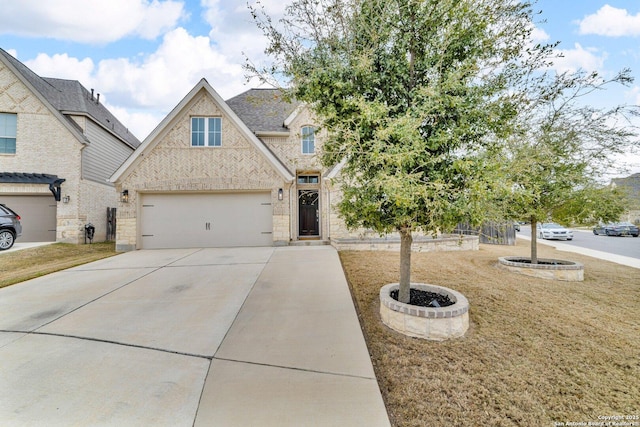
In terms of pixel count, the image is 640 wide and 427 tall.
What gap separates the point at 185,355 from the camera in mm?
2951

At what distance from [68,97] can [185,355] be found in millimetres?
16301

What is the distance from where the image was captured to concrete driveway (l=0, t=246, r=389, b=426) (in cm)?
217

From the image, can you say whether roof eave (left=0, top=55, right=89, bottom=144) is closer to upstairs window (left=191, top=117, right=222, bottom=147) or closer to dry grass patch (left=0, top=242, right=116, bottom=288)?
dry grass patch (left=0, top=242, right=116, bottom=288)

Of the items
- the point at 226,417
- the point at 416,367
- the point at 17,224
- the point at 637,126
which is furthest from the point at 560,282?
the point at 17,224

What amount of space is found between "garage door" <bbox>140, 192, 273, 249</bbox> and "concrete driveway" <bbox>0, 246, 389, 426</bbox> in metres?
4.43

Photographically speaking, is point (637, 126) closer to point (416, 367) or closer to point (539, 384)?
point (539, 384)

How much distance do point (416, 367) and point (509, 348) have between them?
1398 millimetres

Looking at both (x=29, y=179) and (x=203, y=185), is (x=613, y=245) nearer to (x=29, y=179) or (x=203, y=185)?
(x=203, y=185)

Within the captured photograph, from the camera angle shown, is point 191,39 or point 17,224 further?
point 191,39

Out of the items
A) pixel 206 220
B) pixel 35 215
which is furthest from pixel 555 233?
pixel 35 215

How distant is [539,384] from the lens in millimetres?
2592

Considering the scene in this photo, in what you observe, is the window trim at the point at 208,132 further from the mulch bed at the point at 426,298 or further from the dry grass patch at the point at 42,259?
the mulch bed at the point at 426,298

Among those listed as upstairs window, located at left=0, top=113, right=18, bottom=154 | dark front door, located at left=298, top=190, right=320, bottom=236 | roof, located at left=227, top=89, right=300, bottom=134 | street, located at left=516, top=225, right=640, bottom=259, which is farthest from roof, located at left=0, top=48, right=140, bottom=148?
street, located at left=516, top=225, right=640, bottom=259

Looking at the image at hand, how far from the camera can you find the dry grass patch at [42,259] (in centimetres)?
638
